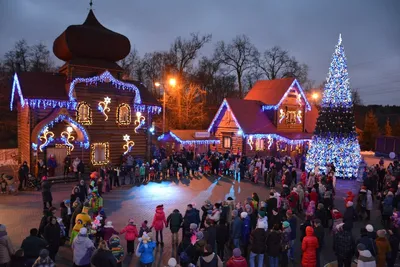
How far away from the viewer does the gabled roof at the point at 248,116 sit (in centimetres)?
3112

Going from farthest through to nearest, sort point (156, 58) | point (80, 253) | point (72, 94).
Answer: point (156, 58)
point (72, 94)
point (80, 253)

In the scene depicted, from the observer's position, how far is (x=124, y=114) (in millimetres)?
25219

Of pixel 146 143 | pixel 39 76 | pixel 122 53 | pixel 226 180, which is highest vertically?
pixel 122 53

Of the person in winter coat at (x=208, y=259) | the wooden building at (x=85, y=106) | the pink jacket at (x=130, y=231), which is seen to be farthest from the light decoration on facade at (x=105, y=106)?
the person in winter coat at (x=208, y=259)

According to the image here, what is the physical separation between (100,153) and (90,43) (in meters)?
7.94

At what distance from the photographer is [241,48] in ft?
185

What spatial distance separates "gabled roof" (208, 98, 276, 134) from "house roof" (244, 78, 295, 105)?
110cm

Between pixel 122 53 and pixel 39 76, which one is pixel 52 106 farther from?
pixel 122 53

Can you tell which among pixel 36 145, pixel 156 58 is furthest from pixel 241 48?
pixel 36 145

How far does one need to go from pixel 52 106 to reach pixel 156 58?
31959mm

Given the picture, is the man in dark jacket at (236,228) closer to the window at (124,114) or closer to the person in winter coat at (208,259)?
the person in winter coat at (208,259)

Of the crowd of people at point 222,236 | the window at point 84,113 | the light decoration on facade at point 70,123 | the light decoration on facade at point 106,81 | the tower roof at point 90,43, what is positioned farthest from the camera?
the tower roof at point 90,43

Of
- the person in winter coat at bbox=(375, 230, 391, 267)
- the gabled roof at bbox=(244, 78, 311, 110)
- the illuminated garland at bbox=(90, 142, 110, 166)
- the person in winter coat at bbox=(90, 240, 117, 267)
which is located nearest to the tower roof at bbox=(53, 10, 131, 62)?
the illuminated garland at bbox=(90, 142, 110, 166)

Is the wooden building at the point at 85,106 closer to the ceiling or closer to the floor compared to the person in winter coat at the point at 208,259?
closer to the ceiling
